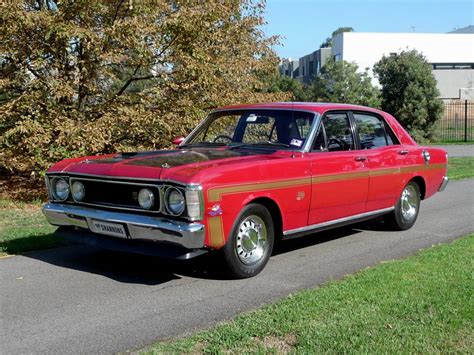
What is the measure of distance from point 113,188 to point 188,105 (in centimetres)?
556

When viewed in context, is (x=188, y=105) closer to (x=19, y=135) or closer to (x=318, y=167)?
(x=19, y=135)

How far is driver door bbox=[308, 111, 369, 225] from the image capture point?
646cm

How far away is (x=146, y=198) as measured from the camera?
5.37 m

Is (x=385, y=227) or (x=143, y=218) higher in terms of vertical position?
(x=143, y=218)

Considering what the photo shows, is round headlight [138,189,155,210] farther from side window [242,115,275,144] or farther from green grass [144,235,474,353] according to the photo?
side window [242,115,275,144]

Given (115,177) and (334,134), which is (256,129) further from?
(115,177)

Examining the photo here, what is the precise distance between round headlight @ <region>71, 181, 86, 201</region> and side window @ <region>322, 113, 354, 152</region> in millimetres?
2795

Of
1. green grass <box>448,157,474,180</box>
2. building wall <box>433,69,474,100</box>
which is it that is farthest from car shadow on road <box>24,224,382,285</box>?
building wall <box>433,69,474,100</box>

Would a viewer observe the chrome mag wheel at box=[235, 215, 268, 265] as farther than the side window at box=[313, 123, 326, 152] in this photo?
No

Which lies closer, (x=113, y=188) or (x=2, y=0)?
(x=113, y=188)

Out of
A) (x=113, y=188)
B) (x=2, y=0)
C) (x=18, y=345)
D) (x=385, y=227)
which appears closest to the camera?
(x=18, y=345)

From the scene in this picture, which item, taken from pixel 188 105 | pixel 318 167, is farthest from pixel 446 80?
pixel 318 167

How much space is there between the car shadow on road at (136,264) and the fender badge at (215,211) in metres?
0.46

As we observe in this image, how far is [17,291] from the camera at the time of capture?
5363mm
